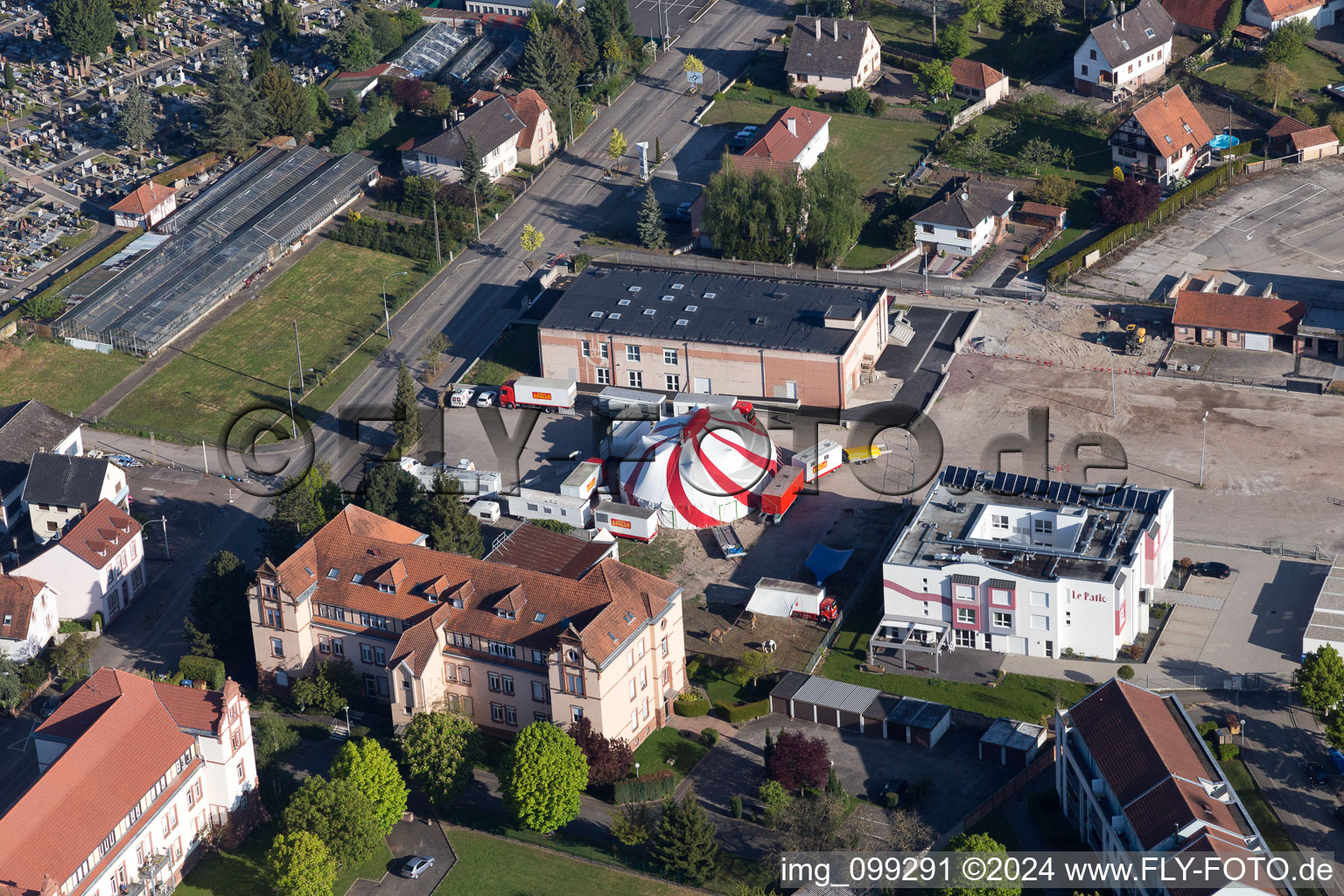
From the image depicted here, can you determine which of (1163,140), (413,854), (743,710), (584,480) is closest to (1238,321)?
(1163,140)

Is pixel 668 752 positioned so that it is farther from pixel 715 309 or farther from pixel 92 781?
pixel 715 309

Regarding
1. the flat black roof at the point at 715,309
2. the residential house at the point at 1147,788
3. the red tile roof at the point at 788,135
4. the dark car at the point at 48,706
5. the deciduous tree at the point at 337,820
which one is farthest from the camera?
the red tile roof at the point at 788,135

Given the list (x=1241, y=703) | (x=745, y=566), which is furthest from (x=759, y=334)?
(x=1241, y=703)

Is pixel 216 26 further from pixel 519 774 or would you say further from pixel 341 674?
pixel 519 774

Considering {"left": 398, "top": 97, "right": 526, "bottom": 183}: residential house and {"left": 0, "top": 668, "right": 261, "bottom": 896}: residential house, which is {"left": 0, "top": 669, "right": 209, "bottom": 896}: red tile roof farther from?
{"left": 398, "top": 97, "right": 526, "bottom": 183}: residential house

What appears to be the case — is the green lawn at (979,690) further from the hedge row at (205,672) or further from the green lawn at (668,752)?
the hedge row at (205,672)

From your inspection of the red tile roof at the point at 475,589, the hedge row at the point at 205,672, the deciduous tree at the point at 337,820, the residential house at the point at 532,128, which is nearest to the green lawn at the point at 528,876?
the deciduous tree at the point at 337,820

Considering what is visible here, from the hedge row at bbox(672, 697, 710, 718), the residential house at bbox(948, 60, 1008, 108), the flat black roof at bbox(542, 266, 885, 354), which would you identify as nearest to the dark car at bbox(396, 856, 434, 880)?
the hedge row at bbox(672, 697, 710, 718)
